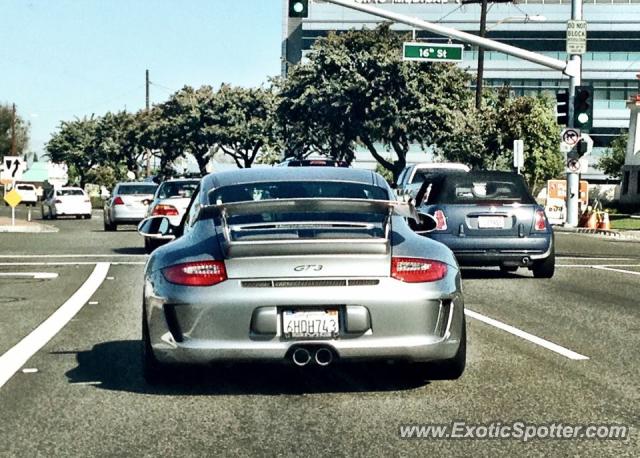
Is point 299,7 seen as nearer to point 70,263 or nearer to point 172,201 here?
point 172,201

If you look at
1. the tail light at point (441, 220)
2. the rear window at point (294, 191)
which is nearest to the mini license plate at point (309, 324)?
the rear window at point (294, 191)

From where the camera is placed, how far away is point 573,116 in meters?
32.8

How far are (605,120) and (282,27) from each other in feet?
136

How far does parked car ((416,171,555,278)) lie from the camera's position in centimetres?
1778

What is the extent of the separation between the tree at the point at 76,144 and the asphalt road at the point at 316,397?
10512 cm

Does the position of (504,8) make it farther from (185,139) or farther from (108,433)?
(108,433)

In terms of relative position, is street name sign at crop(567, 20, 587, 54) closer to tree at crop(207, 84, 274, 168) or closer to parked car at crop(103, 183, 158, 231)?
parked car at crop(103, 183, 158, 231)

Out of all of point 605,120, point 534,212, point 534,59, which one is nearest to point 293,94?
point 534,59

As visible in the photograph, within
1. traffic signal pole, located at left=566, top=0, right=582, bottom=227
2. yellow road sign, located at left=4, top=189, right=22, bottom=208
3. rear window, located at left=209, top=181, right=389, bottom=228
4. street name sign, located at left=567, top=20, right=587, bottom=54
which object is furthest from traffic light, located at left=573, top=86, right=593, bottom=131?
rear window, located at left=209, top=181, right=389, bottom=228

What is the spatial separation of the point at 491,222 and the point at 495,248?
0.39 m

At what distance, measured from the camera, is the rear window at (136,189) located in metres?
38.8

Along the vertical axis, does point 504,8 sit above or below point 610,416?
above

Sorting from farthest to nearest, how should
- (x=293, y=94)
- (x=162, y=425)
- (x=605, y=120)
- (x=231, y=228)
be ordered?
(x=605, y=120) < (x=293, y=94) < (x=231, y=228) < (x=162, y=425)

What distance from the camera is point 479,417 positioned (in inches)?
281
